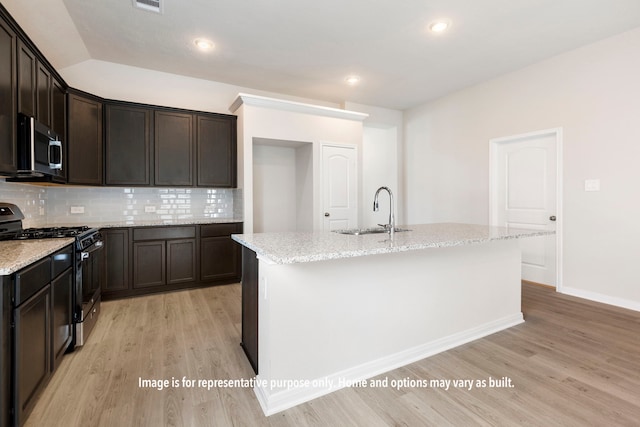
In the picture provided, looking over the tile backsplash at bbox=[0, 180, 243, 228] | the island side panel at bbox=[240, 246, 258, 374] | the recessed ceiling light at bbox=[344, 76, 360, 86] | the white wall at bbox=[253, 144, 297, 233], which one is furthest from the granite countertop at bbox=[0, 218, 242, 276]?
the recessed ceiling light at bbox=[344, 76, 360, 86]

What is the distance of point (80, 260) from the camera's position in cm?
237

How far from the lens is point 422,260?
2.30 m

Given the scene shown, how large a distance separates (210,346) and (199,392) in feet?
1.97

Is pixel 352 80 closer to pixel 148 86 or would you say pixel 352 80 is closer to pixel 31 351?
pixel 148 86

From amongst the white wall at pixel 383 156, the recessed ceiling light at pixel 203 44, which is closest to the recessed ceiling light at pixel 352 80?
the white wall at pixel 383 156

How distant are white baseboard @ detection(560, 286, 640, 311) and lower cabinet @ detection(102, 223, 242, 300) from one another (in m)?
4.19

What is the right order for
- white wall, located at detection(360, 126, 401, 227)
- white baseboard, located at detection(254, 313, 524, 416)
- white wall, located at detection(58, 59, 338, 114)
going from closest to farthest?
white baseboard, located at detection(254, 313, 524, 416) < white wall, located at detection(58, 59, 338, 114) < white wall, located at detection(360, 126, 401, 227)

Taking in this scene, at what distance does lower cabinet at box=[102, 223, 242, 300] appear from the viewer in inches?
139

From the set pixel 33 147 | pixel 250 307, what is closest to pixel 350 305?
pixel 250 307

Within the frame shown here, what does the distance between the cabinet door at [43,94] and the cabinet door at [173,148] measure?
3.89 feet

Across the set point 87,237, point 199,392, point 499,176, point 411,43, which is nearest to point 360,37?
point 411,43

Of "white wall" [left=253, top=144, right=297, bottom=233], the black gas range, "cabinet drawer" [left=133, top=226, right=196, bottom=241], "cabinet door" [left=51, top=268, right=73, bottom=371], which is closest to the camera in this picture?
"cabinet door" [left=51, top=268, right=73, bottom=371]

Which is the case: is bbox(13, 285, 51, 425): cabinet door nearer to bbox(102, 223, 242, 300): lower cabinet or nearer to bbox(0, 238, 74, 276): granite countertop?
bbox(0, 238, 74, 276): granite countertop

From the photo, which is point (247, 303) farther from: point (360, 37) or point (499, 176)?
point (499, 176)
